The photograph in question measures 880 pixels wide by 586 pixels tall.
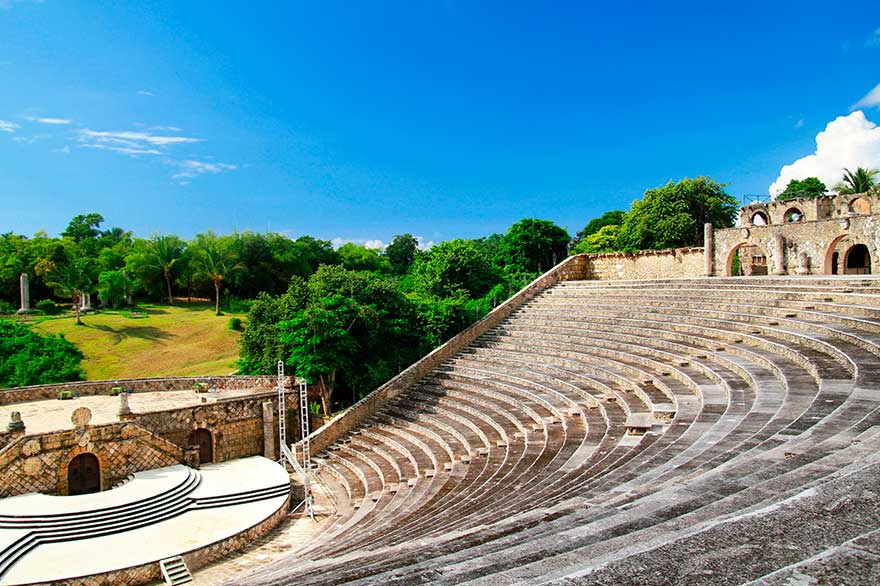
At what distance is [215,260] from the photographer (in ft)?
152

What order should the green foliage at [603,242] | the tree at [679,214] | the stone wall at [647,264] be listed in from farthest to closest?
the green foliage at [603,242], the tree at [679,214], the stone wall at [647,264]

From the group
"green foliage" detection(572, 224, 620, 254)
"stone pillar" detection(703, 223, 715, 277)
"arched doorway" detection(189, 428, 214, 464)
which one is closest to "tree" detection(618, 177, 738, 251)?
"green foliage" detection(572, 224, 620, 254)

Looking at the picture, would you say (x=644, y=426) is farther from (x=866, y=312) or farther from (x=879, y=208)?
(x=879, y=208)

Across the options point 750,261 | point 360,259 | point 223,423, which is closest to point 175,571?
point 223,423

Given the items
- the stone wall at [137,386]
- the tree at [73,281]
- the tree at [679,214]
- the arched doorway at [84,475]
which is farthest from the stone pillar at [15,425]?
the tree at [679,214]

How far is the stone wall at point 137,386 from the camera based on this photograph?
21217mm

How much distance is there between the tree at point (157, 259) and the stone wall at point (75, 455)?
3301cm

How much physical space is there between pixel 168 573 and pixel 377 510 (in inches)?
168

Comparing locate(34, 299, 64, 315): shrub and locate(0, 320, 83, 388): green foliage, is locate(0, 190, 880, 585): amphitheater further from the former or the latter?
locate(34, 299, 64, 315): shrub

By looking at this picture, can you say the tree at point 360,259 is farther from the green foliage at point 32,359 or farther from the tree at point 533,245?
the green foliage at point 32,359

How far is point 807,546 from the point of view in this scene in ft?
8.98

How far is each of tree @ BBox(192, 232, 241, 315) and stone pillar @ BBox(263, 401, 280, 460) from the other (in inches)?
1010

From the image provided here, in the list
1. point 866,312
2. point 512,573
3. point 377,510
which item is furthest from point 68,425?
point 866,312

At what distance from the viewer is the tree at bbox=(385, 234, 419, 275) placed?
72.8 metres
